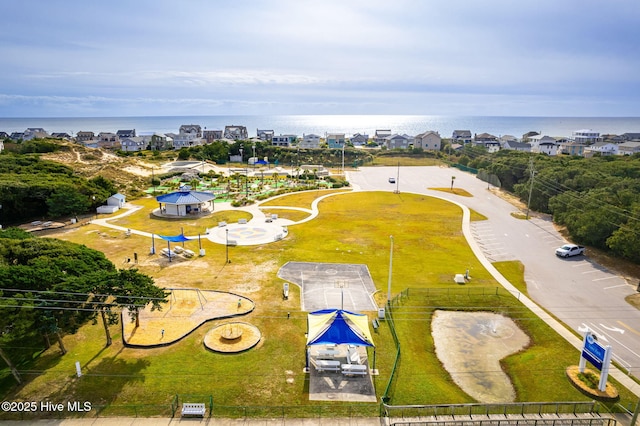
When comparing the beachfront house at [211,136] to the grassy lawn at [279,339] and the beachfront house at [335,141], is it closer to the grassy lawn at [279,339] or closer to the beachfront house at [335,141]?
the beachfront house at [335,141]

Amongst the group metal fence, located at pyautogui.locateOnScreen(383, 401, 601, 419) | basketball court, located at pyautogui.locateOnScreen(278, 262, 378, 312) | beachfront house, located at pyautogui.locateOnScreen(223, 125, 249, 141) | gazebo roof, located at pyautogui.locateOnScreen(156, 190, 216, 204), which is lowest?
metal fence, located at pyautogui.locateOnScreen(383, 401, 601, 419)

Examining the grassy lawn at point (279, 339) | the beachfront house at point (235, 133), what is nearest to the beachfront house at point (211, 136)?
the beachfront house at point (235, 133)

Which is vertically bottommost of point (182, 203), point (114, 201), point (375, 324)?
point (375, 324)

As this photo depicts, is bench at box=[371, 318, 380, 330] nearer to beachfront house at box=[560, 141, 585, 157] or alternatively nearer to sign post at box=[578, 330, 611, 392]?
sign post at box=[578, 330, 611, 392]

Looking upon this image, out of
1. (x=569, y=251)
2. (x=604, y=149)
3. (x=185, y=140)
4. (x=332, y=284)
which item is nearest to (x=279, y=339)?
(x=332, y=284)

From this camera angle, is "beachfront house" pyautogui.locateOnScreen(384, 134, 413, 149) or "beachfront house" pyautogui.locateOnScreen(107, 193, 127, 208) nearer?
"beachfront house" pyautogui.locateOnScreen(107, 193, 127, 208)

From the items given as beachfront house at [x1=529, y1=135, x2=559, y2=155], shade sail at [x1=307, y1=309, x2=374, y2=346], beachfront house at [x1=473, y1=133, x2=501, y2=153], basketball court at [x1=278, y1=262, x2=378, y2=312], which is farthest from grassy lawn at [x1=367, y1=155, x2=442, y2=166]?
shade sail at [x1=307, y1=309, x2=374, y2=346]

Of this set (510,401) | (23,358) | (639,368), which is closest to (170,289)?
(23,358)

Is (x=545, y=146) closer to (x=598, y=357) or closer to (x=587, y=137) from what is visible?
(x=587, y=137)
